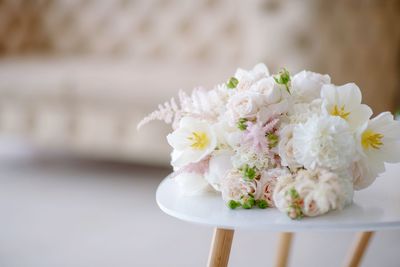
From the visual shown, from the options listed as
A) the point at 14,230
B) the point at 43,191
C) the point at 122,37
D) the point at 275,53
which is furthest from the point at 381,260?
the point at 122,37

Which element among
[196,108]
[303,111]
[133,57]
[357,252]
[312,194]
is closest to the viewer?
[312,194]

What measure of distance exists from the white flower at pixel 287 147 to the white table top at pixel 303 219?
0.09 meters

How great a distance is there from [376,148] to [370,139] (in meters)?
0.02

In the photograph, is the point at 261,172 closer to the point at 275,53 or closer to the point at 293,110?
the point at 293,110

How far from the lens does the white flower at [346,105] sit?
949 mm

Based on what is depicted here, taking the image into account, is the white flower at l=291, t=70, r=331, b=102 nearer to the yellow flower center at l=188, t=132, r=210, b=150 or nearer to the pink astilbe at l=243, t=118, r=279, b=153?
the pink astilbe at l=243, t=118, r=279, b=153

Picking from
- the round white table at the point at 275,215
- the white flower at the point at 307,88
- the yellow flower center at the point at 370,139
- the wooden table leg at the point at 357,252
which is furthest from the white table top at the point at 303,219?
the wooden table leg at the point at 357,252

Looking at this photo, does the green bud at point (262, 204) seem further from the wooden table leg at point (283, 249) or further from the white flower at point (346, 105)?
the wooden table leg at point (283, 249)

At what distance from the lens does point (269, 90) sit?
3.14ft

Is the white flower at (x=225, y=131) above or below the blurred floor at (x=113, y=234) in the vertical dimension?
above

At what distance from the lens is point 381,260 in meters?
1.73

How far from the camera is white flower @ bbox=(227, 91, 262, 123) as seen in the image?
0.95m

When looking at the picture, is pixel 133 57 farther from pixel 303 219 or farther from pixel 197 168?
pixel 303 219

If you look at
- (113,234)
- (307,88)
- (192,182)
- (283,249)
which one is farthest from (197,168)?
(113,234)
